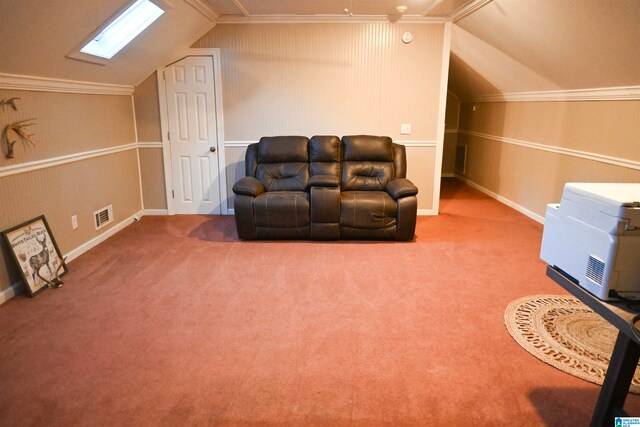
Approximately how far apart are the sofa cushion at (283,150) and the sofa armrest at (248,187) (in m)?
0.45

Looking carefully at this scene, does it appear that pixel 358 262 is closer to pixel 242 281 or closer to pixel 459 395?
pixel 242 281

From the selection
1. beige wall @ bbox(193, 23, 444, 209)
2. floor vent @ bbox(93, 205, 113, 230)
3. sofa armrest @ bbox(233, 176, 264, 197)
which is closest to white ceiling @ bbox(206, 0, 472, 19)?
beige wall @ bbox(193, 23, 444, 209)

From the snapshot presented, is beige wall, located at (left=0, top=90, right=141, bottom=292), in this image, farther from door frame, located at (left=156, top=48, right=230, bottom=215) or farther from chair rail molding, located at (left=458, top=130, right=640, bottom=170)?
chair rail molding, located at (left=458, top=130, right=640, bottom=170)

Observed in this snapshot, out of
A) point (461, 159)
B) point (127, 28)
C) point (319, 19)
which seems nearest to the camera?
point (127, 28)

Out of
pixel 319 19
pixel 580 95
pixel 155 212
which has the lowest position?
pixel 155 212

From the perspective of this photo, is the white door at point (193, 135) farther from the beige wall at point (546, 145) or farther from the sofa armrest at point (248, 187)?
the beige wall at point (546, 145)

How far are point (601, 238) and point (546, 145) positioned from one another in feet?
12.4

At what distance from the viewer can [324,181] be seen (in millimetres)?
4375

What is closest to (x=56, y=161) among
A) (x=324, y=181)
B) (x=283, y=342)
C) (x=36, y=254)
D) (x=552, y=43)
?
(x=36, y=254)

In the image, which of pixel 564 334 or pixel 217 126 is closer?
pixel 564 334

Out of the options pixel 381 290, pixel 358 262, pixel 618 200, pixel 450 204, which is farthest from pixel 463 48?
pixel 618 200

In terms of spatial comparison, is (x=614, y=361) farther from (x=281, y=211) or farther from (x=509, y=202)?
(x=509, y=202)

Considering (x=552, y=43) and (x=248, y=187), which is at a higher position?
(x=552, y=43)

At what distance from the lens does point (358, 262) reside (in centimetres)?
383
